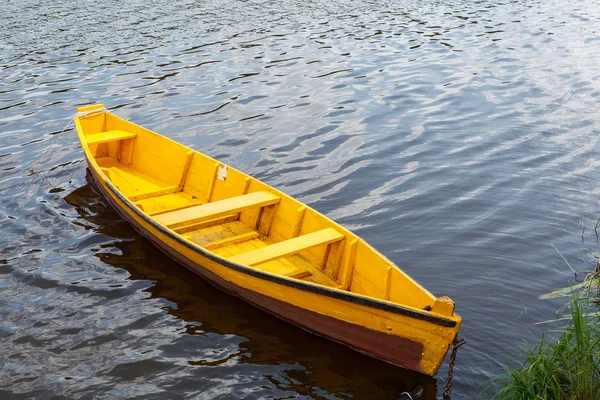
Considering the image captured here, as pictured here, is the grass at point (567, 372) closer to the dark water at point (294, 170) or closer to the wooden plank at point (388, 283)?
the dark water at point (294, 170)

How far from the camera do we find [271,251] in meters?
7.88

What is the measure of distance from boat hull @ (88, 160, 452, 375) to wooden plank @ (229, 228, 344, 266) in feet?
1.31

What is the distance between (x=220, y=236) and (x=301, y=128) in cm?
526

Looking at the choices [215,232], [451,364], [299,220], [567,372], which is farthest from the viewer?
[215,232]

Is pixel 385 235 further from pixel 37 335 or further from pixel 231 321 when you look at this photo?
pixel 37 335

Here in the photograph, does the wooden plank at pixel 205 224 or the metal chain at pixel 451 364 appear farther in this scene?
the wooden plank at pixel 205 224

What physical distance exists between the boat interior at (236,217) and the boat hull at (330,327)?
34cm

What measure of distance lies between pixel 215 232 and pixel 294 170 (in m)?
3.06

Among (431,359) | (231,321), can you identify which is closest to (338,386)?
(431,359)

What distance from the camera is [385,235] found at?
9.89m

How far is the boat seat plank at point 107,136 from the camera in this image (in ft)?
37.8

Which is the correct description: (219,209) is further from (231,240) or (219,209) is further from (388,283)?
(388,283)

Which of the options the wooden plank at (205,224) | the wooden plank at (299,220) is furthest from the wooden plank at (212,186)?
the wooden plank at (299,220)

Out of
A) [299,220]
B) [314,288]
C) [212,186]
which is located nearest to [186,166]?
[212,186]
